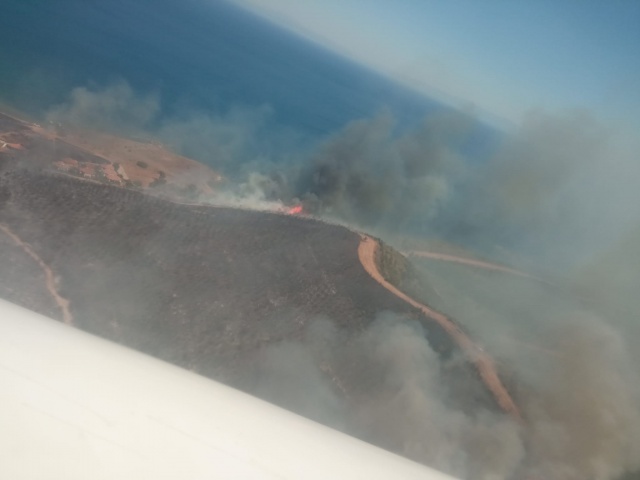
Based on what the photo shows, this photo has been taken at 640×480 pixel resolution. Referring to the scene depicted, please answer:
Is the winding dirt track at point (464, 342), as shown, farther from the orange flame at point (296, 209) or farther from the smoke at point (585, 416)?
the orange flame at point (296, 209)

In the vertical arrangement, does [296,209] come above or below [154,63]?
above

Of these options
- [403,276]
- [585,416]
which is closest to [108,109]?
[403,276]

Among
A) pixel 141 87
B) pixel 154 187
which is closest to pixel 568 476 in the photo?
pixel 154 187

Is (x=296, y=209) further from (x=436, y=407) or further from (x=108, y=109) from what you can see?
(x=436, y=407)

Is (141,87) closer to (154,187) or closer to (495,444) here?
(154,187)

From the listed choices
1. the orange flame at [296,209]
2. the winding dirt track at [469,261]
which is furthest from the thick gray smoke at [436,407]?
the orange flame at [296,209]

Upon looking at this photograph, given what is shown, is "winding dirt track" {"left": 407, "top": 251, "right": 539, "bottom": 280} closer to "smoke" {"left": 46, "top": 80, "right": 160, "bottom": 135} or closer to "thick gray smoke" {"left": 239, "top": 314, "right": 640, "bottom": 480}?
"thick gray smoke" {"left": 239, "top": 314, "right": 640, "bottom": 480}
